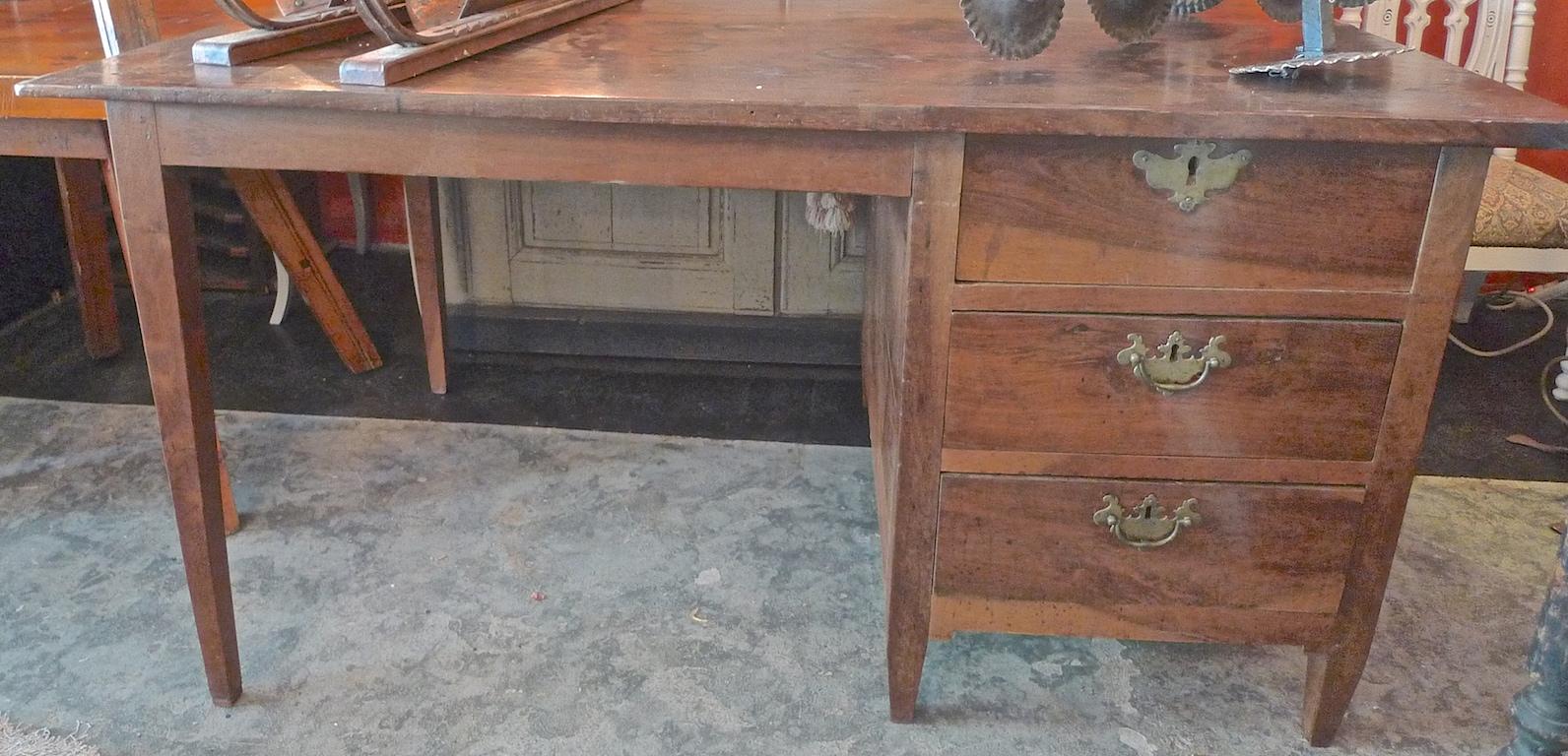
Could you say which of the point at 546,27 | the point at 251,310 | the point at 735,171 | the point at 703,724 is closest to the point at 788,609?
the point at 703,724

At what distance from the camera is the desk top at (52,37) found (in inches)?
47.6

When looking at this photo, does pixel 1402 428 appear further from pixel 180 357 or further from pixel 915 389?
pixel 180 357

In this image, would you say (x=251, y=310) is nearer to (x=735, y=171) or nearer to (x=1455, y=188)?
(x=735, y=171)

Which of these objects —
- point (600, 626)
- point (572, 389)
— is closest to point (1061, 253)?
point (600, 626)

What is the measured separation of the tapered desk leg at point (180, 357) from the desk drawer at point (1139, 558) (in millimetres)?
751

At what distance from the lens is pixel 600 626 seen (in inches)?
55.3

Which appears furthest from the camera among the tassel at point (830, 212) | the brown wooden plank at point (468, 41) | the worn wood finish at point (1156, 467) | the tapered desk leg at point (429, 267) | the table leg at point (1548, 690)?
the tapered desk leg at point (429, 267)

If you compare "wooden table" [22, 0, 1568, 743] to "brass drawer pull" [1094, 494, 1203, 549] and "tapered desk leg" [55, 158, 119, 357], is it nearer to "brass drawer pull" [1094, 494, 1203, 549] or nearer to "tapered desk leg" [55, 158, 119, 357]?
"brass drawer pull" [1094, 494, 1203, 549]

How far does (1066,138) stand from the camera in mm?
959

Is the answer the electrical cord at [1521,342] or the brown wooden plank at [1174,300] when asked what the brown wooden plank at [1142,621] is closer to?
the brown wooden plank at [1174,300]

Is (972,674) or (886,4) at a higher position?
(886,4)

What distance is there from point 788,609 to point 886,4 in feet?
2.73

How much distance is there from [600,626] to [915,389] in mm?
569

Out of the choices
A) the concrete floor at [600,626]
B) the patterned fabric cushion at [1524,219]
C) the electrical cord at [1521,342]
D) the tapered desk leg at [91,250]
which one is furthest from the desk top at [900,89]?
the electrical cord at [1521,342]
